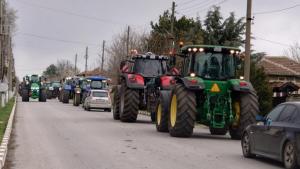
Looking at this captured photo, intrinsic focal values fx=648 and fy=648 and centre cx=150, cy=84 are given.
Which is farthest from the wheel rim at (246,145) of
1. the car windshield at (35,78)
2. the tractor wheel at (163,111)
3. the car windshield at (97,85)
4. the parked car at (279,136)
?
the car windshield at (35,78)

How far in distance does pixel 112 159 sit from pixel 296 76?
41550mm

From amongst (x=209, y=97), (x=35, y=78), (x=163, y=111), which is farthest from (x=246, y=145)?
(x=35, y=78)

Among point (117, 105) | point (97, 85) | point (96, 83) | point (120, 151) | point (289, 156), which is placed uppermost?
point (96, 83)

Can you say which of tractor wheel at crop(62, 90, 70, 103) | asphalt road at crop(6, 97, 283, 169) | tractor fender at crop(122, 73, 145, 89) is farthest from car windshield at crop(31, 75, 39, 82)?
asphalt road at crop(6, 97, 283, 169)

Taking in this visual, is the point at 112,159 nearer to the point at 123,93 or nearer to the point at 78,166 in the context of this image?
the point at 78,166

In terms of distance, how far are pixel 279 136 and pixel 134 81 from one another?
14663 mm

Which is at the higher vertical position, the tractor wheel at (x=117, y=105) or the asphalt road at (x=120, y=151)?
the tractor wheel at (x=117, y=105)

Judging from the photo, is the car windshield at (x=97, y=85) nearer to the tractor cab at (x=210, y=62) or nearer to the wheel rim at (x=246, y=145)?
the tractor cab at (x=210, y=62)

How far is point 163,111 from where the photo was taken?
22.3 meters

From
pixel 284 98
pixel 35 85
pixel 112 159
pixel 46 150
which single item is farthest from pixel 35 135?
pixel 35 85

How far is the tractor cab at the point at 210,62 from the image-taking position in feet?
69.4

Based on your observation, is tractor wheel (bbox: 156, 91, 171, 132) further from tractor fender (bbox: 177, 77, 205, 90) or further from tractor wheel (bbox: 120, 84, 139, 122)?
tractor wheel (bbox: 120, 84, 139, 122)

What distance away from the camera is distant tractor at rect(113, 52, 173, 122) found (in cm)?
2711

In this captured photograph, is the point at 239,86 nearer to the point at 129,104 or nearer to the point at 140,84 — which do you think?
the point at 140,84
